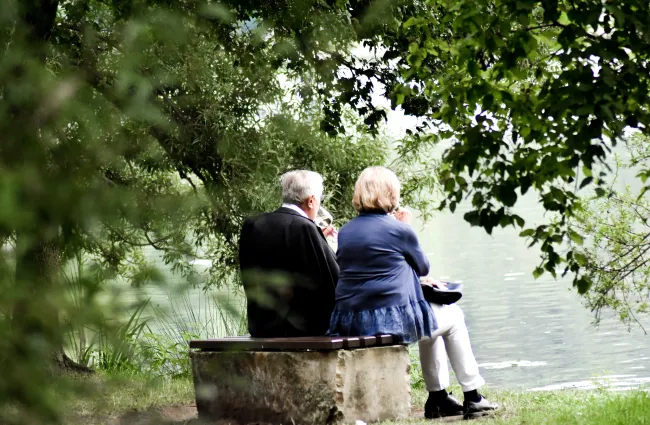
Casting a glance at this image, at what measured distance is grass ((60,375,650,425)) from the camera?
1000 mm

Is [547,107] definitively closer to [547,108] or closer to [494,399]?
[547,108]

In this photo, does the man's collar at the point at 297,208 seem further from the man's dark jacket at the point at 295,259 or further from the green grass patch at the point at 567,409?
the green grass patch at the point at 567,409

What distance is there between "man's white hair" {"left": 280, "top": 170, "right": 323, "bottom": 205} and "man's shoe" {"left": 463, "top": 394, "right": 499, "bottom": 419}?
154 centimetres

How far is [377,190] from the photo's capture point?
5.74 metres

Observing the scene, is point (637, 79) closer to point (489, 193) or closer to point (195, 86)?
point (489, 193)

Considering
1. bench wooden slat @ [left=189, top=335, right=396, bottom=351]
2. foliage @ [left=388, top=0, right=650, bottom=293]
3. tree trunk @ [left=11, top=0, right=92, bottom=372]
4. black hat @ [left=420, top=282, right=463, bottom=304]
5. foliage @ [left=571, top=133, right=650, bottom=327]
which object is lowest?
tree trunk @ [left=11, top=0, right=92, bottom=372]

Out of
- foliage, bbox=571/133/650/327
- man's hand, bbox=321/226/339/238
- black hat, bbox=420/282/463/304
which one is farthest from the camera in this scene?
foliage, bbox=571/133/650/327

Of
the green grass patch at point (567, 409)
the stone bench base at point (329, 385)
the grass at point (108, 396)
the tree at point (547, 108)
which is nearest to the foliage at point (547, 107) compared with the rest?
the tree at point (547, 108)

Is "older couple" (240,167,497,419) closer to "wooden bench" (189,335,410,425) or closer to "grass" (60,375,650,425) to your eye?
"wooden bench" (189,335,410,425)

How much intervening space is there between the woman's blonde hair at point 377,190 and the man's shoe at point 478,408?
4.13 feet

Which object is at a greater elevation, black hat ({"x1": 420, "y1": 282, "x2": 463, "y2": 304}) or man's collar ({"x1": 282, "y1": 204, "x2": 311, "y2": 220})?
man's collar ({"x1": 282, "y1": 204, "x2": 311, "y2": 220})

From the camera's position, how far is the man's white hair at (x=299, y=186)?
583 centimetres

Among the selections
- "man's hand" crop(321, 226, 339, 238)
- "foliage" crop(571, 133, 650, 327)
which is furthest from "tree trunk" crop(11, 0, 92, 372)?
"foliage" crop(571, 133, 650, 327)

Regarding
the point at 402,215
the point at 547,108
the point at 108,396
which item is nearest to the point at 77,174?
the point at 108,396
